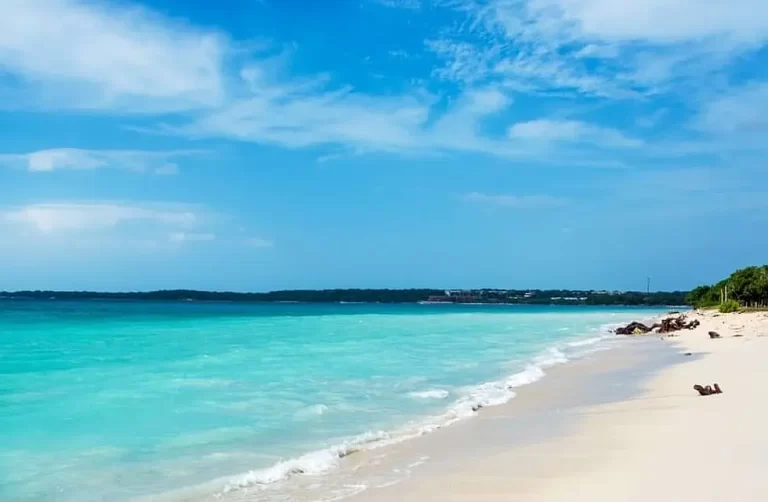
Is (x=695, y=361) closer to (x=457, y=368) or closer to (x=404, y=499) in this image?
(x=457, y=368)

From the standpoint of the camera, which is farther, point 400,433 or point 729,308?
point 729,308

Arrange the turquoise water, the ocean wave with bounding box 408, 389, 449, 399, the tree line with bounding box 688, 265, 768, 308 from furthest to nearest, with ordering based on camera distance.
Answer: the tree line with bounding box 688, 265, 768, 308
the ocean wave with bounding box 408, 389, 449, 399
the turquoise water

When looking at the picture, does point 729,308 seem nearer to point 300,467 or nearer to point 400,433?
point 400,433

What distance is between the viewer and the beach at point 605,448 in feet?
19.0

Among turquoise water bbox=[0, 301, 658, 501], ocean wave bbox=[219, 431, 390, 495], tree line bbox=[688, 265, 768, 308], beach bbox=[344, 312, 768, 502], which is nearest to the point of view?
beach bbox=[344, 312, 768, 502]

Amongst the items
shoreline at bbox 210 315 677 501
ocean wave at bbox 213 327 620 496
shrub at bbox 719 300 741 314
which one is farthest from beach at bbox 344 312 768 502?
shrub at bbox 719 300 741 314

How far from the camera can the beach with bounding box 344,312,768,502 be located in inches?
229

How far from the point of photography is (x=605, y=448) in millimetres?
7555

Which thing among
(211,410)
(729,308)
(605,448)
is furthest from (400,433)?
(729,308)

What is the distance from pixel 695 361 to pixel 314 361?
11.2m

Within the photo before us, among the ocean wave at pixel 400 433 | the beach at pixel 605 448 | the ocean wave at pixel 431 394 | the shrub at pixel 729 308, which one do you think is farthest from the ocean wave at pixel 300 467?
the shrub at pixel 729 308

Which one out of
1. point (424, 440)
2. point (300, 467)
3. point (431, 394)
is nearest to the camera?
point (300, 467)

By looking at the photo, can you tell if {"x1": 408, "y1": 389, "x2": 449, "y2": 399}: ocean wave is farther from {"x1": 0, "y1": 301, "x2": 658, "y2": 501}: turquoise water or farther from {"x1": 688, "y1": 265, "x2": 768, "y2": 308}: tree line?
{"x1": 688, "y1": 265, "x2": 768, "y2": 308}: tree line

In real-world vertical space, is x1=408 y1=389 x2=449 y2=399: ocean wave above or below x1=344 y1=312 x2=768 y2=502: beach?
below
